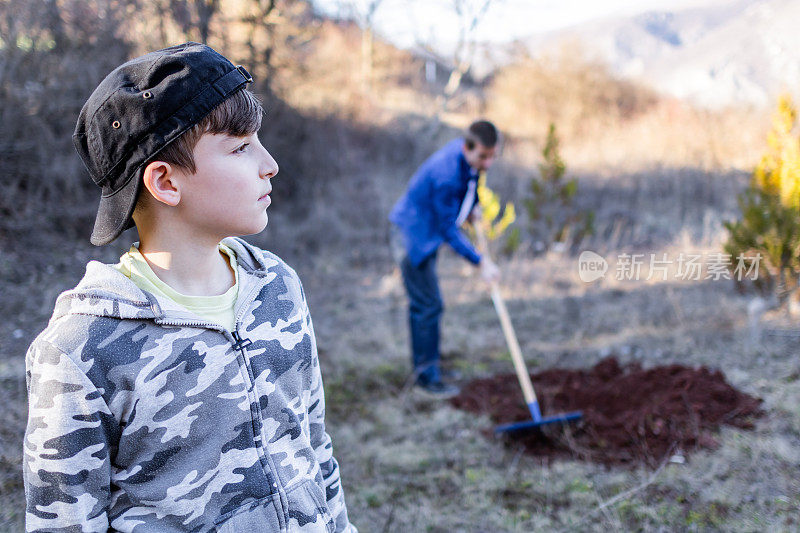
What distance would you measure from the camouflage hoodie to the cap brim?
68mm

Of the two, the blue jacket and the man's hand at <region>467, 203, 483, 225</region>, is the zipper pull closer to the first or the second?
the blue jacket

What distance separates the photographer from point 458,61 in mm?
14688

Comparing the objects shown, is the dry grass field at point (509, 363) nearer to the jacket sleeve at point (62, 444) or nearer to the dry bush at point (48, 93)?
the dry bush at point (48, 93)

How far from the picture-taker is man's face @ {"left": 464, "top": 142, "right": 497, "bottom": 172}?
14.1 feet

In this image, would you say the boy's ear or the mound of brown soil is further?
the mound of brown soil

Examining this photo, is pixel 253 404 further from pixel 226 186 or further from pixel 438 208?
pixel 438 208

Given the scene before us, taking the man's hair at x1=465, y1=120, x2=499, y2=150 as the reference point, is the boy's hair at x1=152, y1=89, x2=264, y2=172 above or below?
below

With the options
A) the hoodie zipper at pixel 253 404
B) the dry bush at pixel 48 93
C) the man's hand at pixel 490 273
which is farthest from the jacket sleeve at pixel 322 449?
the dry bush at pixel 48 93

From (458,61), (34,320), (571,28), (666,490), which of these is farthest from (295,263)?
(571,28)

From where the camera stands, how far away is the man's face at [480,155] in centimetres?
430

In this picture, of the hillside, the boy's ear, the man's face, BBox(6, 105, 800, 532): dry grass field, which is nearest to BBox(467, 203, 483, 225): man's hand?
the man's face

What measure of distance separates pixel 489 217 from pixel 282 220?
386 cm

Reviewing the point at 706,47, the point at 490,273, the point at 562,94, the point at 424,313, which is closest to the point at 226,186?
the point at 490,273

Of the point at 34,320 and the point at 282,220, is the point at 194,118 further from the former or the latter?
the point at 282,220
